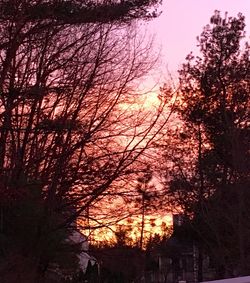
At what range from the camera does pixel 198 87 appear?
36.8m

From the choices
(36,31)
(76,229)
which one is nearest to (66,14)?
(36,31)

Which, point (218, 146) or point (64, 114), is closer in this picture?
point (64, 114)

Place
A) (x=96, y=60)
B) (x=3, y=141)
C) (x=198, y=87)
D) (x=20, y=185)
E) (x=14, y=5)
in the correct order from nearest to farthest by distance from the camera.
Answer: (x=14, y=5)
(x=20, y=185)
(x=3, y=141)
(x=96, y=60)
(x=198, y=87)

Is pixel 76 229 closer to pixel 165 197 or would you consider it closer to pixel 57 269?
pixel 57 269

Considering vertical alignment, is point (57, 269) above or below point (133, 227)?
below

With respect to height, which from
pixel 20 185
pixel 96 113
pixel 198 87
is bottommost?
A: pixel 20 185

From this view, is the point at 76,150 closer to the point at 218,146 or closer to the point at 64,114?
the point at 64,114

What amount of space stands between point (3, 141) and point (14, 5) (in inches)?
212

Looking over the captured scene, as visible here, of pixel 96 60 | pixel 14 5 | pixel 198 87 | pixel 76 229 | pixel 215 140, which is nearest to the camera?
pixel 14 5

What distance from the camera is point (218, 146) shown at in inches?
1291

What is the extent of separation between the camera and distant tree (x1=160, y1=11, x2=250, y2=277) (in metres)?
25.5

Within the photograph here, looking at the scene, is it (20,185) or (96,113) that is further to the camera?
(96,113)

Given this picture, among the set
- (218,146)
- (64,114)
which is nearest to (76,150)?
(64,114)

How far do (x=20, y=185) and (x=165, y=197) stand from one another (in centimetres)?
931
